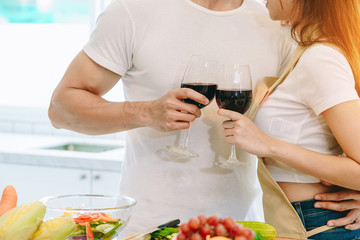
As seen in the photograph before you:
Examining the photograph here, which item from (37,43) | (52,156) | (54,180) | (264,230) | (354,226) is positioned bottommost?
(54,180)

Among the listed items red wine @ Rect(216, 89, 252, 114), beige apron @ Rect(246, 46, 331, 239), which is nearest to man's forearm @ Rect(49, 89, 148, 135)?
red wine @ Rect(216, 89, 252, 114)

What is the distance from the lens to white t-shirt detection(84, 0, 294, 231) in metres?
1.71

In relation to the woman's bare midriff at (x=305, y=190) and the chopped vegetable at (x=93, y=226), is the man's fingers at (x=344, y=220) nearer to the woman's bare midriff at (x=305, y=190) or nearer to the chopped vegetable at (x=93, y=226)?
the woman's bare midriff at (x=305, y=190)

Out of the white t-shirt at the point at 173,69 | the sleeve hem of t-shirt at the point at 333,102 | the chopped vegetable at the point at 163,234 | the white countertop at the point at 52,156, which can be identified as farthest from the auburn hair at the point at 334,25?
the white countertop at the point at 52,156

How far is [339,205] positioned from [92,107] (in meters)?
0.82

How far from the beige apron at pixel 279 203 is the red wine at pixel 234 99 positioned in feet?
0.61

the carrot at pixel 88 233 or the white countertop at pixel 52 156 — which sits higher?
the carrot at pixel 88 233

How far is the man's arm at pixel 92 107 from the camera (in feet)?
5.21

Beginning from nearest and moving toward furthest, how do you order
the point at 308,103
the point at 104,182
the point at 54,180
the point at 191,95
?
1. the point at 191,95
2. the point at 308,103
3. the point at 104,182
4. the point at 54,180

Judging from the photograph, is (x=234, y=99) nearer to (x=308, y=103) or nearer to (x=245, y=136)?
(x=245, y=136)

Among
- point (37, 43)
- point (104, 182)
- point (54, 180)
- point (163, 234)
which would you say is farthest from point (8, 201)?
point (37, 43)

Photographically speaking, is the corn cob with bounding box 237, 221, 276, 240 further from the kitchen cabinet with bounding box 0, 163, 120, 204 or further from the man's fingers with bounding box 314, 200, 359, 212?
the kitchen cabinet with bounding box 0, 163, 120, 204

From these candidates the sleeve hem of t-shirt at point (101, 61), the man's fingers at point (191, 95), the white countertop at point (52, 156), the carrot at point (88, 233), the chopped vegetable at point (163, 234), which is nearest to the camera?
the carrot at point (88, 233)

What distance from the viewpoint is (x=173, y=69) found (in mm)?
1725
